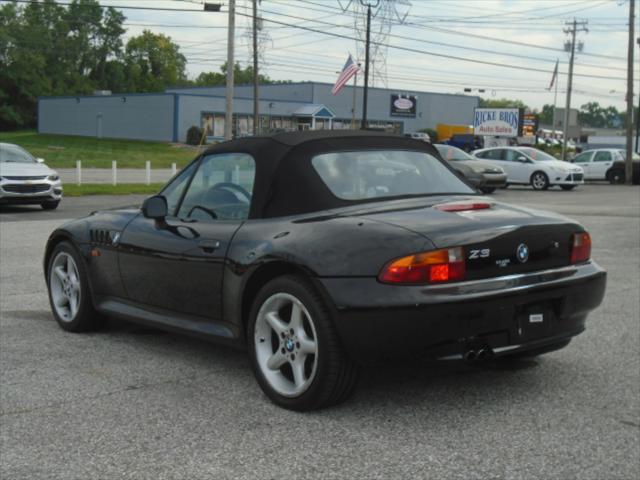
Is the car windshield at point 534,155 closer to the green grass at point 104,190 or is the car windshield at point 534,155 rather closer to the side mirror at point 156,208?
the green grass at point 104,190

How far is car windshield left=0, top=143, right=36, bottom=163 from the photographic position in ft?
65.0

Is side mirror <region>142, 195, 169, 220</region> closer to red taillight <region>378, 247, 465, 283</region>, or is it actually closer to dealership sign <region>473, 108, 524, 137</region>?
red taillight <region>378, 247, 465, 283</region>

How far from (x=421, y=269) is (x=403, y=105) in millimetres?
90100

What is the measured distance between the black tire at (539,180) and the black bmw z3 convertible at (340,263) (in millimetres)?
27979

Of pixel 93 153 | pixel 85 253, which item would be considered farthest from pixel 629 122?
pixel 85 253

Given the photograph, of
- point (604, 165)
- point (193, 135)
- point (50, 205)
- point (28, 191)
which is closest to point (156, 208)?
point (28, 191)

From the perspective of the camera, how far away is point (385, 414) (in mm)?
4473

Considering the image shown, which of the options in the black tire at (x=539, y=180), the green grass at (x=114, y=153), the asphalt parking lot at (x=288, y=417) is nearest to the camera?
the asphalt parking lot at (x=288, y=417)

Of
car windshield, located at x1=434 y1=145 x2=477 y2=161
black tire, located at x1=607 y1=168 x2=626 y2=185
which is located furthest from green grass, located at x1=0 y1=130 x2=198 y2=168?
black tire, located at x1=607 y1=168 x2=626 y2=185

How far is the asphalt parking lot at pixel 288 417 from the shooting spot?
3.78 meters

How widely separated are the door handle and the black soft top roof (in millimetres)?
273

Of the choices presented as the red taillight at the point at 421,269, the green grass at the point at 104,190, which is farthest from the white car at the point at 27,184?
the red taillight at the point at 421,269

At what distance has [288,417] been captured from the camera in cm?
445

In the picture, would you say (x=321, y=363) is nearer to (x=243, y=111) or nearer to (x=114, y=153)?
(x=114, y=153)
